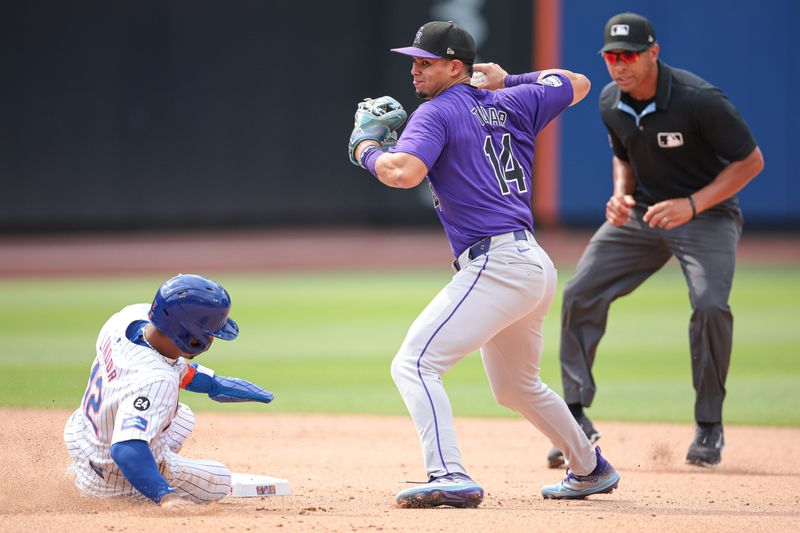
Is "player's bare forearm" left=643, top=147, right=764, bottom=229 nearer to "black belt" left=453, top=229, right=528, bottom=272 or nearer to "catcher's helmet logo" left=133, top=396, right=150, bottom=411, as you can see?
"black belt" left=453, top=229, right=528, bottom=272

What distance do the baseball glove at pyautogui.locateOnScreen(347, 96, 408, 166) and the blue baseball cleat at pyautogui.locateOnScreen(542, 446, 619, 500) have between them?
5.25 ft

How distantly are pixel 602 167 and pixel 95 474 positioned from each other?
15454 mm

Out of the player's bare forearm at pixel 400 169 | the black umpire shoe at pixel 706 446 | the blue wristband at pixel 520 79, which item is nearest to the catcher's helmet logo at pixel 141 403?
the player's bare forearm at pixel 400 169

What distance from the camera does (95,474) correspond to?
13.3 ft

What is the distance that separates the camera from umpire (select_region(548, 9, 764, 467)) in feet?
17.9

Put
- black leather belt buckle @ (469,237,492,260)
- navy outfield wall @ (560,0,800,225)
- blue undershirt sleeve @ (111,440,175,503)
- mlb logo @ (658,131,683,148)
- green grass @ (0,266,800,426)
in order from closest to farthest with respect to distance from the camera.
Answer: blue undershirt sleeve @ (111,440,175,503), black leather belt buckle @ (469,237,492,260), mlb logo @ (658,131,683,148), green grass @ (0,266,800,426), navy outfield wall @ (560,0,800,225)

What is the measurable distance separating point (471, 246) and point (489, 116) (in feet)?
1.75

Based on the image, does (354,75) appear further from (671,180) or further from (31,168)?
(671,180)

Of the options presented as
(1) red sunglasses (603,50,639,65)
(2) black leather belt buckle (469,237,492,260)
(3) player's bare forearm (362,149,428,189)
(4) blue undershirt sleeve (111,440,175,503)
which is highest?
(1) red sunglasses (603,50,639,65)

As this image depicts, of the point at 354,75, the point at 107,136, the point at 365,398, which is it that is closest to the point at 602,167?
the point at 354,75

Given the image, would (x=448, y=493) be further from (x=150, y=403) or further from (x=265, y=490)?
(x=150, y=403)

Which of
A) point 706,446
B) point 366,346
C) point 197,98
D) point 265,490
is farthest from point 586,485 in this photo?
point 197,98

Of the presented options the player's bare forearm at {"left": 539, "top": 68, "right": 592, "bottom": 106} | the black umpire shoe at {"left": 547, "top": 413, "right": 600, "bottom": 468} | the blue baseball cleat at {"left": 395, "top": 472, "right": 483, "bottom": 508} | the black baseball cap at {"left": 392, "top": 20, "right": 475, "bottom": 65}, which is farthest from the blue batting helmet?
the black umpire shoe at {"left": 547, "top": 413, "right": 600, "bottom": 468}

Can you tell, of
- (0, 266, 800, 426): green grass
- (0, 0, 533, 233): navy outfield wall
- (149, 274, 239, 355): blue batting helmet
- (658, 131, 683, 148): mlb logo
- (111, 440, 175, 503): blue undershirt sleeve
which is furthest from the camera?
(0, 0, 533, 233): navy outfield wall
